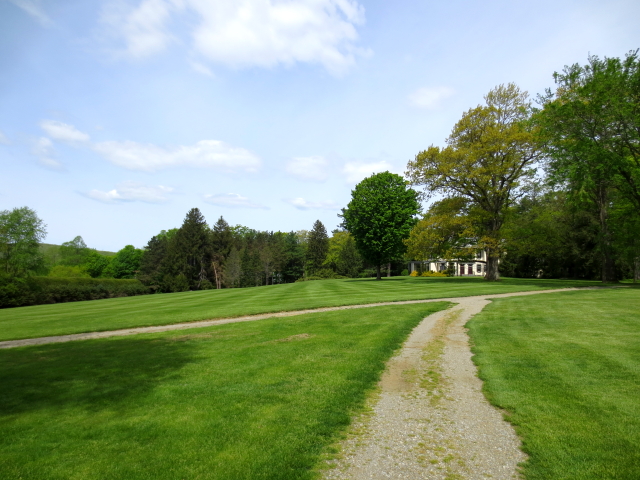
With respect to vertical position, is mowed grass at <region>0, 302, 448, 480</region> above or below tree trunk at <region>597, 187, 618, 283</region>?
below

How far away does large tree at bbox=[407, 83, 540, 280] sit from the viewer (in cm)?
3482

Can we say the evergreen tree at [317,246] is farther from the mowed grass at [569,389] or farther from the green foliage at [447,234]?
the mowed grass at [569,389]

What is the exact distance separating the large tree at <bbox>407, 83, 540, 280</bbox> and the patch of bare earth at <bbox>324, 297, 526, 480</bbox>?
31181mm

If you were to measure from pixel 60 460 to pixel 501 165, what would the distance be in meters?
37.5

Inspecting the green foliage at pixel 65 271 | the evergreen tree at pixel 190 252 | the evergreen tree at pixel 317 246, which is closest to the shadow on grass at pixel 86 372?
the evergreen tree at pixel 190 252

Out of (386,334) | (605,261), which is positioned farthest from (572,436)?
(605,261)

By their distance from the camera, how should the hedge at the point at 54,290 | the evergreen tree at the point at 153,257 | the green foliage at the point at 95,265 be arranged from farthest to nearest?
1. the green foliage at the point at 95,265
2. the evergreen tree at the point at 153,257
3. the hedge at the point at 54,290

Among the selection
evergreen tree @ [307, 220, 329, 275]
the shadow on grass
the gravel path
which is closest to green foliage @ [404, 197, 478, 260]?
the shadow on grass

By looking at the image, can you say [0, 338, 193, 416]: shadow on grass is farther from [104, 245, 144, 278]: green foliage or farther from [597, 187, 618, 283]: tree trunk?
[104, 245, 144, 278]: green foliage

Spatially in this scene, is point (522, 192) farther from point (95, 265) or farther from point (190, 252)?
point (95, 265)

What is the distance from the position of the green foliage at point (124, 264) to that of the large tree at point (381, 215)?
77109 millimetres

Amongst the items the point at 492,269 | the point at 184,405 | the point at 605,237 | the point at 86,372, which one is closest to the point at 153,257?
the point at 492,269

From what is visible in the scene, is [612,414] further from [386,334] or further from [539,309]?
[539,309]

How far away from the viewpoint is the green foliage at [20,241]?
4809cm
